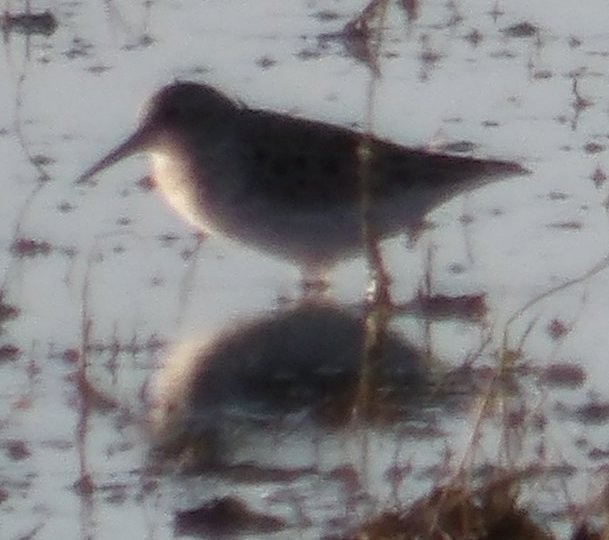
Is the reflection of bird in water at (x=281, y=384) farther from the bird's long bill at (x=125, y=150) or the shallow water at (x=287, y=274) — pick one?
the bird's long bill at (x=125, y=150)

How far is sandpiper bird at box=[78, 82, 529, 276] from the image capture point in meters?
7.68

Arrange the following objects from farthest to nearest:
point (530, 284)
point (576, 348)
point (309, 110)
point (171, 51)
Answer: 1. point (171, 51)
2. point (309, 110)
3. point (530, 284)
4. point (576, 348)

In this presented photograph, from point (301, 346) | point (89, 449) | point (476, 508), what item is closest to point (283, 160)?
point (301, 346)

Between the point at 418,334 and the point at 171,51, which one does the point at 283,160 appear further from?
the point at 171,51

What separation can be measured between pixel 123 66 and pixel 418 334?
302cm

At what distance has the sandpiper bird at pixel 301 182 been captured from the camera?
7.68 meters

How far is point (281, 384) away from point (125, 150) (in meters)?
1.81

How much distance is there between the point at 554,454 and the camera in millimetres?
6000

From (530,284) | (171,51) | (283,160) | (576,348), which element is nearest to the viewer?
(576,348)

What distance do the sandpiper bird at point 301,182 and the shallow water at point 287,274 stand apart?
9 centimetres

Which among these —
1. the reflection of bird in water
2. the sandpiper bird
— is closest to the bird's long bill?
the sandpiper bird

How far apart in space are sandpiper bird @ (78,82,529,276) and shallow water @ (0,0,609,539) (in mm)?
94

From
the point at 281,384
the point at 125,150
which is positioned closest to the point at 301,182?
the point at 125,150

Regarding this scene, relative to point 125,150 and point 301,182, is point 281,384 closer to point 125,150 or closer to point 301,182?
point 301,182
